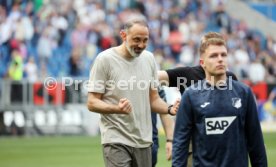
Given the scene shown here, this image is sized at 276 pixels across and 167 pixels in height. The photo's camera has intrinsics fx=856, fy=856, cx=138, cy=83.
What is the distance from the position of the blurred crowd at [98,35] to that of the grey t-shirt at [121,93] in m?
17.4

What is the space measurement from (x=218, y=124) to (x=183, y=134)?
0.31 m

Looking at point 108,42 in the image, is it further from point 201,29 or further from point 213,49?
point 213,49

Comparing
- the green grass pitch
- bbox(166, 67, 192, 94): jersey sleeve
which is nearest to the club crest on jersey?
bbox(166, 67, 192, 94): jersey sleeve

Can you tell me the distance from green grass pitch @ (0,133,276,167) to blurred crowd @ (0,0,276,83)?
10.3ft

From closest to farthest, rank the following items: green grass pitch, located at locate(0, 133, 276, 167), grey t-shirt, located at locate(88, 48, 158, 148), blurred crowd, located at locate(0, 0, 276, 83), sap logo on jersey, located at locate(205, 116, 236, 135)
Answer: sap logo on jersey, located at locate(205, 116, 236, 135) < grey t-shirt, located at locate(88, 48, 158, 148) < green grass pitch, located at locate(0, 133, 276, 167) < blurred crowd, located at locate(0, 0, 276, 83)

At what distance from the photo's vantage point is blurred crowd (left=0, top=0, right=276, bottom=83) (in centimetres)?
2748

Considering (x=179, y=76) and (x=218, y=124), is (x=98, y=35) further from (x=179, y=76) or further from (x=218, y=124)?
(x=218, y=124)

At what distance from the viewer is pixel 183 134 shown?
22.9 feet

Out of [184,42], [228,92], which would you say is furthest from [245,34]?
[228,92]

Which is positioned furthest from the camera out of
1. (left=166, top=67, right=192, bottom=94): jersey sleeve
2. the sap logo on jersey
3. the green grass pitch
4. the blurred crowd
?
the blurred crowd

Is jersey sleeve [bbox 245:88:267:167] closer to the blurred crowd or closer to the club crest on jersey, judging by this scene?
the club crest on jersey

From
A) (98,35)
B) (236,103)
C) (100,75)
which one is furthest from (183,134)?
(98,35)

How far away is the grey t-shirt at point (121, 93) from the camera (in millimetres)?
8555

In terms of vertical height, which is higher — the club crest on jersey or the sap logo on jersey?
the club crest on jersey
